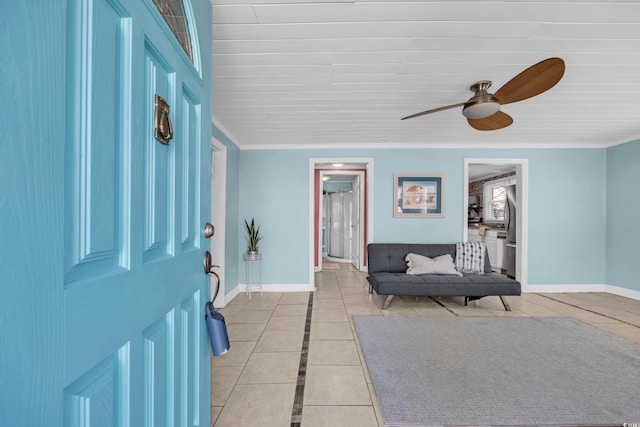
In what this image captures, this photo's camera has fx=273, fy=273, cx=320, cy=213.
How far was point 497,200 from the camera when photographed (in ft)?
22.0

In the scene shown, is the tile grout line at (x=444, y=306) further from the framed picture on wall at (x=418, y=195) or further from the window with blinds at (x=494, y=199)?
the window with blinds at (x=494, y=199)

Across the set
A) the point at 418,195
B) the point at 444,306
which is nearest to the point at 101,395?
the point at 444,306

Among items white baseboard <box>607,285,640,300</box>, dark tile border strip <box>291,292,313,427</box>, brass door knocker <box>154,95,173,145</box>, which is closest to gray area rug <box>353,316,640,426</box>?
dark tile border strip <box>291,292,313,427</box>

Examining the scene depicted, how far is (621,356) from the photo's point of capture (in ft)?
7.07

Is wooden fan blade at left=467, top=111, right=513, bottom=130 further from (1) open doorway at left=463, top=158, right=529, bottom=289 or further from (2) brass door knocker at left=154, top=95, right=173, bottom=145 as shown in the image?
(2) brass door knocker at left=154, top=95, right=173, bottom=145

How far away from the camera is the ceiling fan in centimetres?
163

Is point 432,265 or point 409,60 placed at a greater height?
point 409,60

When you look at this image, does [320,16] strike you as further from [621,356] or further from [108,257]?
[621,356]

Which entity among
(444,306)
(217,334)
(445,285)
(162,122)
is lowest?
(444,306)

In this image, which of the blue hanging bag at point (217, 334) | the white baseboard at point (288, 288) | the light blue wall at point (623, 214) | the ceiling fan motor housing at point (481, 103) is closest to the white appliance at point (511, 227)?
the light blue wall at point (623, 214)

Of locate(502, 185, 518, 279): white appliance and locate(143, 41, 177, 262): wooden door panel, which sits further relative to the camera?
locate(502, 185, 518, 279): white appliance

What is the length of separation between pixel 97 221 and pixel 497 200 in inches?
307

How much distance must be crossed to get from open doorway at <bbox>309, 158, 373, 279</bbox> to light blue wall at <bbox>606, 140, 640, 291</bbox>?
359 cm

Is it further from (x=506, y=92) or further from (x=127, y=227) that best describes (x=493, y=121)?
(x=127, y=227)
